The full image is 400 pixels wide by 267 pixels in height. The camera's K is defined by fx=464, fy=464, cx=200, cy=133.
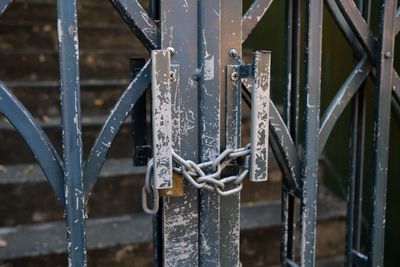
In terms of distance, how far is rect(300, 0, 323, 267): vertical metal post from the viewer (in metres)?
0.95

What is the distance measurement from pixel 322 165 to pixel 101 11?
175 cm

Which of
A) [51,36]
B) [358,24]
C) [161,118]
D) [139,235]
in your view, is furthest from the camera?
[51,36]

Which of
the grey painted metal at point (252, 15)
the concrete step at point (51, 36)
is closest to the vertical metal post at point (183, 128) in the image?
the grey painted metal at point (252, 15)

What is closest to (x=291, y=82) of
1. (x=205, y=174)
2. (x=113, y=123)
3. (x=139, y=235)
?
(x=205, y=174)

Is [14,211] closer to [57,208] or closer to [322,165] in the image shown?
[57,208]

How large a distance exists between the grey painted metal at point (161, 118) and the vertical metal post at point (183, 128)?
77 mm

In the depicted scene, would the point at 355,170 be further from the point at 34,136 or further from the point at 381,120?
the point at 34,136

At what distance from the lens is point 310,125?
98 centimetres

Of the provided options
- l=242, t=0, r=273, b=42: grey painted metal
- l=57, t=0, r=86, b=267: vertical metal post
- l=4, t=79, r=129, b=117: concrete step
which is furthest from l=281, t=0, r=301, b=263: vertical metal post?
l=4, t=79, r=129, b=117: concrete step

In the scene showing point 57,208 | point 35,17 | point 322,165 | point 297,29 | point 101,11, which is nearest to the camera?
point 297,29

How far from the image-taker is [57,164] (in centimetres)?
82

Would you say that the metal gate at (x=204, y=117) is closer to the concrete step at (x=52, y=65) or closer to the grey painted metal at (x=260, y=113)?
the grey painted metal at (x=260, y=113)

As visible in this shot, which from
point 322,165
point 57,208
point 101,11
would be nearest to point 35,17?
point 101,11

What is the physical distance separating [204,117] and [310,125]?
25cm
